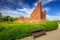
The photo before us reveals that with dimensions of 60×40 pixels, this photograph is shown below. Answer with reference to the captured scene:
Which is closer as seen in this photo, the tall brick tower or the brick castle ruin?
the brick castle ruin

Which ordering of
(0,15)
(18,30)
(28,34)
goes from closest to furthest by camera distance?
(18,30)
(28,34)
(0,15)

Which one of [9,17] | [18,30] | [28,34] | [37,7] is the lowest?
[28,34]

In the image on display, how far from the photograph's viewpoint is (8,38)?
3.74 m

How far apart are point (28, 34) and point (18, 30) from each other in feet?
2.92

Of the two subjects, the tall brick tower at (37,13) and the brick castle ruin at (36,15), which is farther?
the tall brick tower at (37,13)

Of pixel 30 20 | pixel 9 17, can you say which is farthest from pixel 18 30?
pixel 30 20

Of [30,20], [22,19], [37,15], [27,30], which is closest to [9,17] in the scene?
[22,19]

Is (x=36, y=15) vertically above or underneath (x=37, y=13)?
underneath

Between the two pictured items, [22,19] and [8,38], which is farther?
[22,19]

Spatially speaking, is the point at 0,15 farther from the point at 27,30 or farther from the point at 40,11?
the point at 27,30

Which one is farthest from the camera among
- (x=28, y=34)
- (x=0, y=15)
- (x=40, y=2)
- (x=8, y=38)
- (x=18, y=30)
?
(x=40, y=2)

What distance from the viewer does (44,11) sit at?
13109 mm

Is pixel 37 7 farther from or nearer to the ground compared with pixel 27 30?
farther from the ground

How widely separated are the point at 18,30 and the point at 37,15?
26.8 ft
